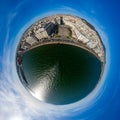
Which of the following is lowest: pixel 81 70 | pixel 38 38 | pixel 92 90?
pixel 92 90

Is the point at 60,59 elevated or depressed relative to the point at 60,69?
elevated

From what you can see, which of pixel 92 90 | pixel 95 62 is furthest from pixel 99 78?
pixel 95 62

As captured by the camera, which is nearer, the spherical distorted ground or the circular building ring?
the circular building ring

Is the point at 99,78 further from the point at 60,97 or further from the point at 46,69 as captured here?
the point at 46,69

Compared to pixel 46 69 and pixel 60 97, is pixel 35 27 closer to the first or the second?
pixel 46 69

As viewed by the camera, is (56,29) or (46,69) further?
(46,69)

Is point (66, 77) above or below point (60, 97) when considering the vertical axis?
above

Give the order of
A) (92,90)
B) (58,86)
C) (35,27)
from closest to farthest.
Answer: (92,90) < (35,27) < (58,86)

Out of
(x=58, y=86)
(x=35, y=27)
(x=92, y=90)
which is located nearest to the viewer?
(x=92, y=90)

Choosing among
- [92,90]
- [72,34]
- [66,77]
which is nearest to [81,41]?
[72,34]

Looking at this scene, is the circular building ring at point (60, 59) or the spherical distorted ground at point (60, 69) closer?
the circular building ring at point (60, 59)
